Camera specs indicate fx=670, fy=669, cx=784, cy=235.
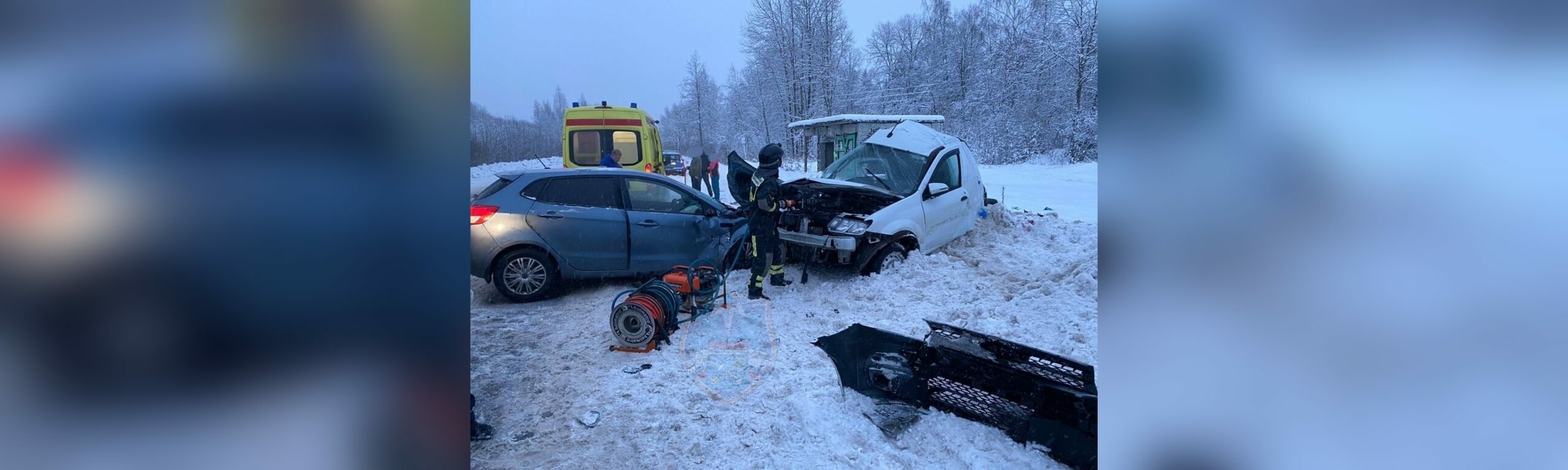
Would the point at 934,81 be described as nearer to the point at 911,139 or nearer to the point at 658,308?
the point at 911,139

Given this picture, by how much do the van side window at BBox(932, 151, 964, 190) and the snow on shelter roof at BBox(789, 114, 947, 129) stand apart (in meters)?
1.24

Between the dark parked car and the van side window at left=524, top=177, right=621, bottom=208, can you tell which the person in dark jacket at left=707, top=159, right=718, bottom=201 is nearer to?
the dark parked car

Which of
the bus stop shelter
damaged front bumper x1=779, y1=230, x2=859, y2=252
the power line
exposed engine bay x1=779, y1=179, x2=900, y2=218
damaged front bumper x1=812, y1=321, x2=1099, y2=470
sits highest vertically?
the power line

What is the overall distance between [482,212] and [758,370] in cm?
286

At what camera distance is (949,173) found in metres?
7.43

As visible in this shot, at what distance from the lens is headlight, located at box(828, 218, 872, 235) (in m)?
6.05

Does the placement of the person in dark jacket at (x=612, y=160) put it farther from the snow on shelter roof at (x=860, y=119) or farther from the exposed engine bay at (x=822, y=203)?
the snow on shelter roof at (x=860, y=119)

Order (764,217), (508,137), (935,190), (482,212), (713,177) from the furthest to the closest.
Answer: (713,177), (935,190), (764,217), (482,212), (508,137)

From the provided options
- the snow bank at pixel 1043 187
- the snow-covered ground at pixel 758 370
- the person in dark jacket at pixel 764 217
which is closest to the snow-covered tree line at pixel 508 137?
the snow-covered ground at pixel 758 370

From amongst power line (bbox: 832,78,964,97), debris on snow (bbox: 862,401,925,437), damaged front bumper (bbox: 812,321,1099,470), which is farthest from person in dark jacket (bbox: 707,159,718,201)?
debris on snow (bbox: 862,401,925,437)

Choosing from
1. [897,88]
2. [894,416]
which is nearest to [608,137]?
[894,416]
